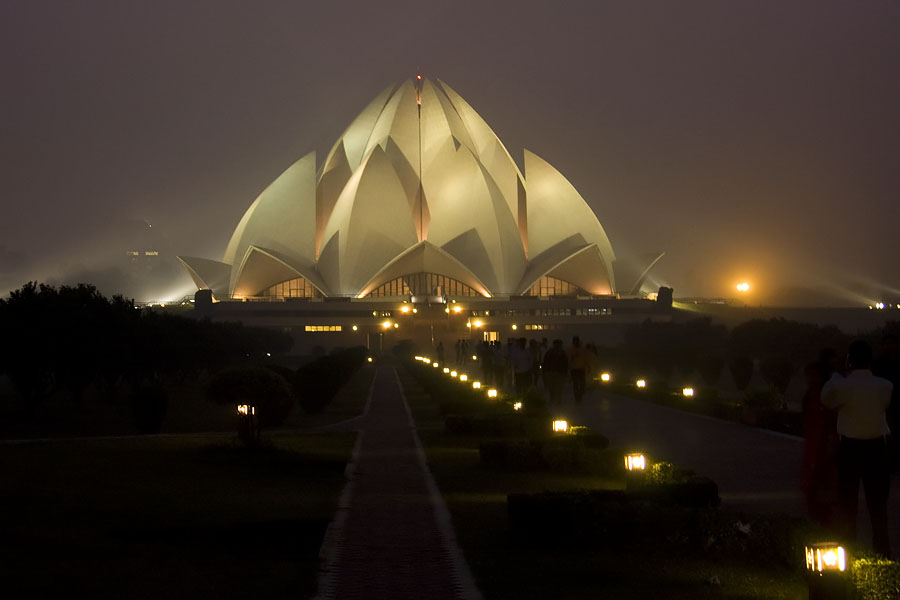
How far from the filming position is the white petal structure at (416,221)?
64312 mm

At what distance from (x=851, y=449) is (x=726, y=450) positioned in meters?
5.13

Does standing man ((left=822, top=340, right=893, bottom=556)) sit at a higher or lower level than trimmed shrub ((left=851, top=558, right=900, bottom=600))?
higher

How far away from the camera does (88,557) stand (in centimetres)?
583

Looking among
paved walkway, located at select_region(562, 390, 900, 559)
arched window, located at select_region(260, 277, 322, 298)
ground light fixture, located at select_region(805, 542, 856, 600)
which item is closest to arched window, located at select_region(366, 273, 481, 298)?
arched window, located at select_region(260, 277, 322, 298)

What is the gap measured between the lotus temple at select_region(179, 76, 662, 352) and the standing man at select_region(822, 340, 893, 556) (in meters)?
54.1

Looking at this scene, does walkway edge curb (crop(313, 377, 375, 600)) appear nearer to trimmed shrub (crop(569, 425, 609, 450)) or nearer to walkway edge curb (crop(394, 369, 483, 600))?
walkway edge curb (crop(394, 369, 483, 600))

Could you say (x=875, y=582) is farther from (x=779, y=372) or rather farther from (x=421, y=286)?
(x=421, y=286)

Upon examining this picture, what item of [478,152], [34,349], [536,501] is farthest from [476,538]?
[478,152]

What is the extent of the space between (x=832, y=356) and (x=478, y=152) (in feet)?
205

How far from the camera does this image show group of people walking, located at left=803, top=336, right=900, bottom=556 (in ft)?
18.4

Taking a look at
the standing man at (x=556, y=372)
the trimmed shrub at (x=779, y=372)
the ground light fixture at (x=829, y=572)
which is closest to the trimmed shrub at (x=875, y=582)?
the ground light fixture at (x=829, y=572)

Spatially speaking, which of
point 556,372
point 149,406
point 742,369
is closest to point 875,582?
Result: point 556,372

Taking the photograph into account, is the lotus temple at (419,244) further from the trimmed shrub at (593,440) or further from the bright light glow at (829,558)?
the bright light glow at (829,558)

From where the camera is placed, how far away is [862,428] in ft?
18.4
